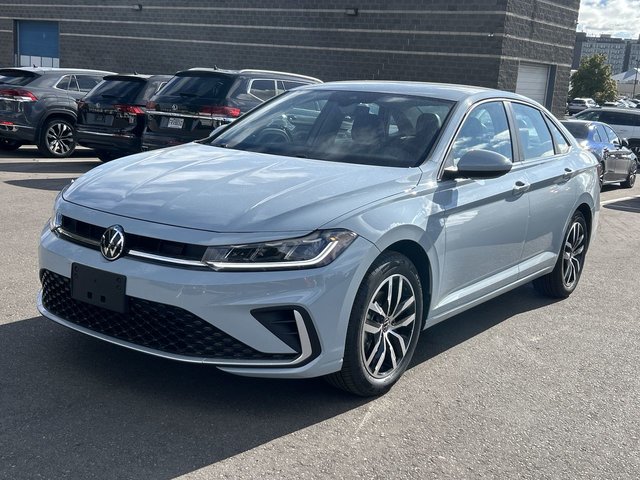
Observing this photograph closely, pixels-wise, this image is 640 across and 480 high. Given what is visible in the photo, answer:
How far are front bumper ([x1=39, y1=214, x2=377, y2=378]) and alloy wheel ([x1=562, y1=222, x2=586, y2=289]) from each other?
3.15 metres

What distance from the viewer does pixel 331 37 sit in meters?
26.1

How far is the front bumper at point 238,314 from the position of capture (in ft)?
12.1

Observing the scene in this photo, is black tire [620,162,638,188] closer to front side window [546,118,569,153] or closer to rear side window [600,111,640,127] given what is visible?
rear side window [600,111,640,127]

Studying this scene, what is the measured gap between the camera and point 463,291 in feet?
16.5

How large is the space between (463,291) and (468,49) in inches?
781

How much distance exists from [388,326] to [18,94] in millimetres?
11312

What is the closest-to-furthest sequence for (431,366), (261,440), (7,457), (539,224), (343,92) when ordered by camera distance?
Result: (7,457) < (261,440) < (431,366) < (343,92) < (539,224)

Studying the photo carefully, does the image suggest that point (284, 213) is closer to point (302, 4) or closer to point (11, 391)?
point (11, 391)

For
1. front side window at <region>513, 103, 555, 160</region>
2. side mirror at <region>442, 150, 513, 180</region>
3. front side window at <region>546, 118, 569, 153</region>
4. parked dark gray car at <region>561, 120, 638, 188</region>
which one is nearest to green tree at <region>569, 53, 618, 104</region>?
parked dark gray car at <region>561, 120, 638, 188</region>

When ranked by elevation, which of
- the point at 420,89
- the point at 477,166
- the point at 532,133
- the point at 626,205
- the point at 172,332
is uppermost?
the point at 420,89

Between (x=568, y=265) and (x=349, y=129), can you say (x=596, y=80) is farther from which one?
(x=349, y=129)

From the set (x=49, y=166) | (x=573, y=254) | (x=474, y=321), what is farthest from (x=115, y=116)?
(x=474, y=321)

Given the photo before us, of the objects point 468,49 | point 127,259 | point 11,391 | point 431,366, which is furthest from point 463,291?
point 468,49

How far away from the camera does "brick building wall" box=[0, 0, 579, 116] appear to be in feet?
77.7
